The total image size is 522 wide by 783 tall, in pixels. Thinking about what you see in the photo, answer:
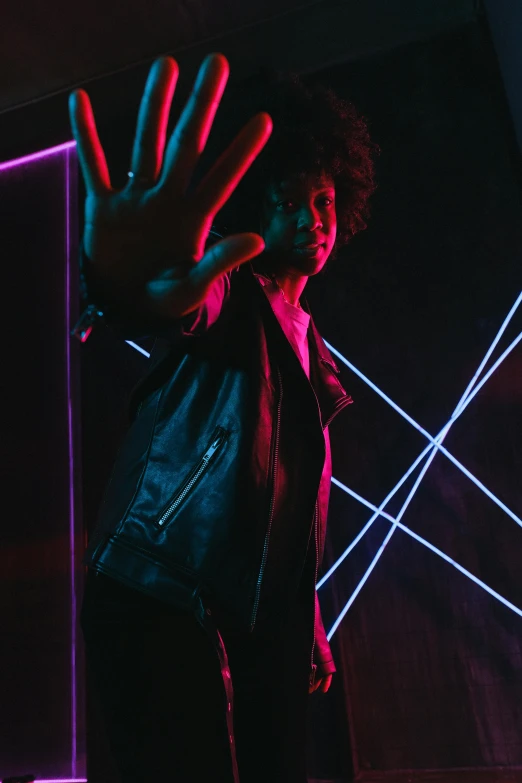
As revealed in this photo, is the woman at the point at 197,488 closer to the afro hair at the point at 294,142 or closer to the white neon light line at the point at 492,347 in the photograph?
the afro hair at the point at 294,142

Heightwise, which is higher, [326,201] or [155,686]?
[326,201]

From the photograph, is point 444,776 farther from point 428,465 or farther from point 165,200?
point 165,200

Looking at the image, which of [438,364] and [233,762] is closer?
[233,762]

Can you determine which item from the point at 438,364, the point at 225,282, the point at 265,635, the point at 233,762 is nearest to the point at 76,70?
the point at 438,364

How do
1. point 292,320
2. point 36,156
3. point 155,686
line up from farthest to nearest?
point 36,156, point 292,320, point 155,686

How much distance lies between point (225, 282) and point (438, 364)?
5.48ft

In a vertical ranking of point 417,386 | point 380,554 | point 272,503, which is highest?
point 417,386

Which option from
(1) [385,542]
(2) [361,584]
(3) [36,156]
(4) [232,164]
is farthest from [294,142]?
(3) [36,156]

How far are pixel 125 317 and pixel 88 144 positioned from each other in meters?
0.23

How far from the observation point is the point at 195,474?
1004 millimetres

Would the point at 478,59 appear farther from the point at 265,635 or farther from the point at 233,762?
the point at 233,762

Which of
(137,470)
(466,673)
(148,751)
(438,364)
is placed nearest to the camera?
(148,751)

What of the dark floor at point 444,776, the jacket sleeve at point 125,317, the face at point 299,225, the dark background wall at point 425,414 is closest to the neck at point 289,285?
the face at point 299,225

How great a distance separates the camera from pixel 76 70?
3.09m
